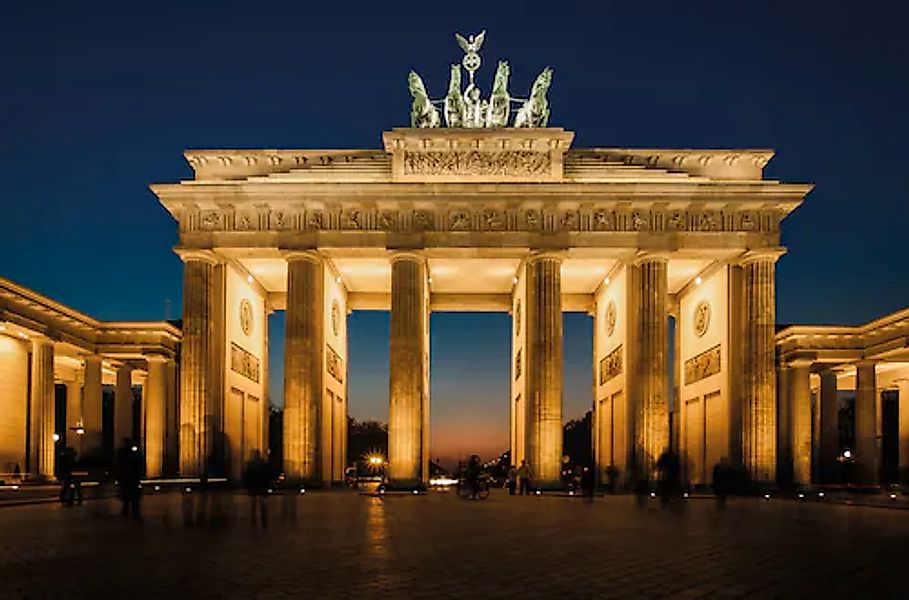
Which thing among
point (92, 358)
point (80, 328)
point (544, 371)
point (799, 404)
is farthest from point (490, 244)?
point (92, 358)

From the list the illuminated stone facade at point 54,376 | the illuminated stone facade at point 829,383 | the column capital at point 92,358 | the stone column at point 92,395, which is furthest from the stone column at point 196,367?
the illuminated stone facade at point 829,383

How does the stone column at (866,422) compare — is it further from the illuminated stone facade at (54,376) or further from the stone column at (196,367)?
the illuminated stone facade at (54,376)

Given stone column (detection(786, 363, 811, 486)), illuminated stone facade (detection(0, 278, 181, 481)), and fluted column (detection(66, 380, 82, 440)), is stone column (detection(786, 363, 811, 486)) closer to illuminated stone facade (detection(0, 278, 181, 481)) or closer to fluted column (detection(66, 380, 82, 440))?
illuminated stone facade (detection(0, 278, 181, 481))

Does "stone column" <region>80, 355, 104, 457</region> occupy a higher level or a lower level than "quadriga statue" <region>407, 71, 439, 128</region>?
lower

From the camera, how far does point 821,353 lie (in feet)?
158

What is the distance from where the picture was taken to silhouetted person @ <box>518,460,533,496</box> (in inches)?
1515

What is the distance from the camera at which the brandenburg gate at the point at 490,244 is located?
40125 mm

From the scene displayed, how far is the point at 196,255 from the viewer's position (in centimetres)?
4106

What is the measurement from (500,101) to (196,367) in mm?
19647

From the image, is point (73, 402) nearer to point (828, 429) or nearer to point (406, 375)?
point (406, 375)

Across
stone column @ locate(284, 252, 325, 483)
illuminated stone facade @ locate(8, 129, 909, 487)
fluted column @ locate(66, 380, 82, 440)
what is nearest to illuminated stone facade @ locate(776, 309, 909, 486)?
illuminated stone facade @ locate(8, 129, 909, 487)

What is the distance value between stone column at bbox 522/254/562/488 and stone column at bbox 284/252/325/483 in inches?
396

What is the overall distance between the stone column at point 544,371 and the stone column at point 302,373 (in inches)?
396

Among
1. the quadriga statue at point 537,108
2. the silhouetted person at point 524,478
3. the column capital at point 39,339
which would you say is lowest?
the silhouetted person at point 524,478
